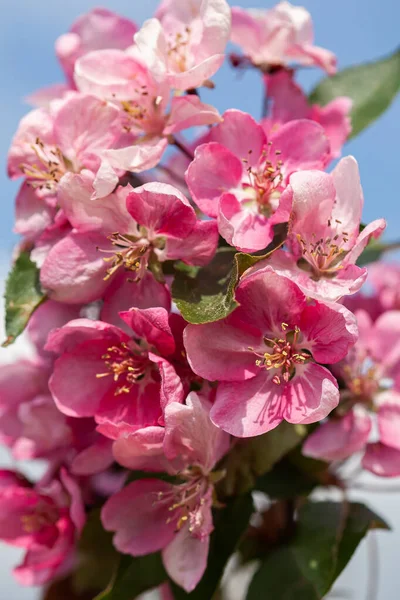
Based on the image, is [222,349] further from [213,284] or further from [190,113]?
[190,113]

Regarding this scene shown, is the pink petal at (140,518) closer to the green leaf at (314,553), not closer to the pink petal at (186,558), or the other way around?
the pink petal at (186,558)

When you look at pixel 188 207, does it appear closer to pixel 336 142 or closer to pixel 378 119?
pixel 336 142

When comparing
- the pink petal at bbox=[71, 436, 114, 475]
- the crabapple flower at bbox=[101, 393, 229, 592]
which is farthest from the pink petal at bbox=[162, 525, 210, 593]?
the pink petal at bbox=[71, 436, 114, 475]

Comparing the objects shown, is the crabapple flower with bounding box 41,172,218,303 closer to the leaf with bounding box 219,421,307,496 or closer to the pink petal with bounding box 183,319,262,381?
the pink petal with bounding box 183,319,262,381

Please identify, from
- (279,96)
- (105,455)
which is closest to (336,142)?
(279,96)

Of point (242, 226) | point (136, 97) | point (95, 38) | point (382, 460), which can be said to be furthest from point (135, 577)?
point (95, 38)
